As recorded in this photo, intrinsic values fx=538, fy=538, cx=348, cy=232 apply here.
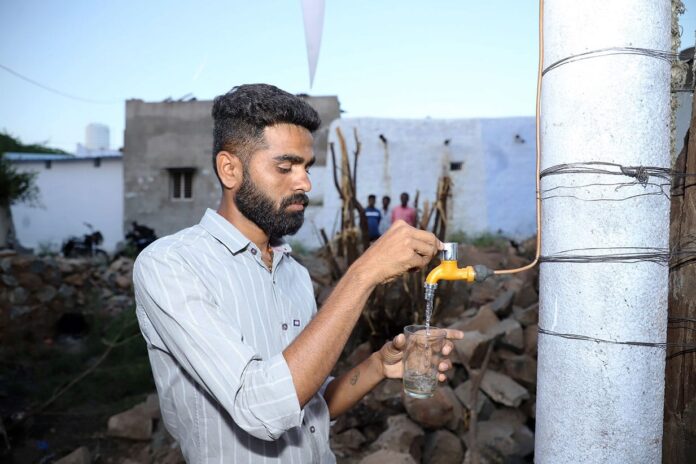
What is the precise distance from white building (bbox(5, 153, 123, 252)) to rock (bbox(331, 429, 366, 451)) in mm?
15391

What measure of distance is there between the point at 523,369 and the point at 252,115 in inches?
128

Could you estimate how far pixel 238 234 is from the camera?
1.71m

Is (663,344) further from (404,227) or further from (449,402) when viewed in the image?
(449,402)

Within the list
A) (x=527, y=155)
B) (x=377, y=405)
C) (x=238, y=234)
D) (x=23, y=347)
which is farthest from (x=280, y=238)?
(x=527, y=155)

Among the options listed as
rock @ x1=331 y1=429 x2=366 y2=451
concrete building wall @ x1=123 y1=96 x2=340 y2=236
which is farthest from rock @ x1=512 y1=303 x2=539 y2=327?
concrete building wall @ x1=123 y1=96 x2=340 y2=236

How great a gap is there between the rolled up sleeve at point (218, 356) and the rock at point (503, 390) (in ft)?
9.42

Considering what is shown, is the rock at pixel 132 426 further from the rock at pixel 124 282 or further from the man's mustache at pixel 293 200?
the rock at pixel 124 282

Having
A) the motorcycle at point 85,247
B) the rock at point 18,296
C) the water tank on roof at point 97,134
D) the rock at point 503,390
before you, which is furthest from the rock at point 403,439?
the water tank on roof at point 97,134

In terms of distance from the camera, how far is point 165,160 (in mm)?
16484

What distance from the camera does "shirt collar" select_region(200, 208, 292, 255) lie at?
1669 mm

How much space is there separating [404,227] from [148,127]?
16.8 metres

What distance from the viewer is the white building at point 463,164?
1514 cm

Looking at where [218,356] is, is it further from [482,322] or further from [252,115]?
[482,322]

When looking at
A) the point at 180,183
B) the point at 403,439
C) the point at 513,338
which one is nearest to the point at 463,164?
A: the point at 180,183
